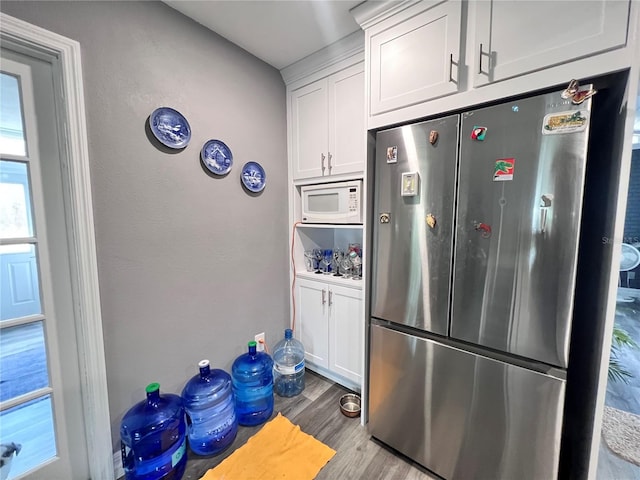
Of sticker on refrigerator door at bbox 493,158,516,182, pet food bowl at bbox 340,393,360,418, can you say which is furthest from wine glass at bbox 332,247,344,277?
sticker on refrigerator door at bbox 493,158,516,182

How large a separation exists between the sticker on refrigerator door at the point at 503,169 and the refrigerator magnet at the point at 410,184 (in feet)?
1.08

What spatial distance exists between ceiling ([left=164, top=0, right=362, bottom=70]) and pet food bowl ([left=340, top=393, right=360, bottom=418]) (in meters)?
2.49

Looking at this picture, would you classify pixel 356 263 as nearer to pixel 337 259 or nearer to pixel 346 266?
pixel 346 266

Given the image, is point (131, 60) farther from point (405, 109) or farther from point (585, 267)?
point (585, 267)

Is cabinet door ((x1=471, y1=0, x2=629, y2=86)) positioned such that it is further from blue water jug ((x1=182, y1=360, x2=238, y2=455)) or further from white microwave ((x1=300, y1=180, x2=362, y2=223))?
blue water jug ((x1=182, y1=360, x2=238, y2=455))

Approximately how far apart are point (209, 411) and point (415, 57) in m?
2.28

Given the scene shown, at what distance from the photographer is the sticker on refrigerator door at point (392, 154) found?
139 centimetres

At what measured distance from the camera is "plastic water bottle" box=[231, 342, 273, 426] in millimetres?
1767

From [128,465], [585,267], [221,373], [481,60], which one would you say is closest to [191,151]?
[221,373]

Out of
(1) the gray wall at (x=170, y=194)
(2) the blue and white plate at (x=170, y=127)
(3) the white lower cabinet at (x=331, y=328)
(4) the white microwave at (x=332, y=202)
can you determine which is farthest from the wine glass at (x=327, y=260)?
(2) the blue and white plate at (x=170, y=127)

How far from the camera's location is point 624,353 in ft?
3.98

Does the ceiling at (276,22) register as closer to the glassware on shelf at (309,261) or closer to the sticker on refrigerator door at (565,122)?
the sticker on refrigerator door at (565,122)

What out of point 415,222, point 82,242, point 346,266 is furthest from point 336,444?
point 82,242

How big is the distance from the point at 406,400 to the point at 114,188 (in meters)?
1.92
